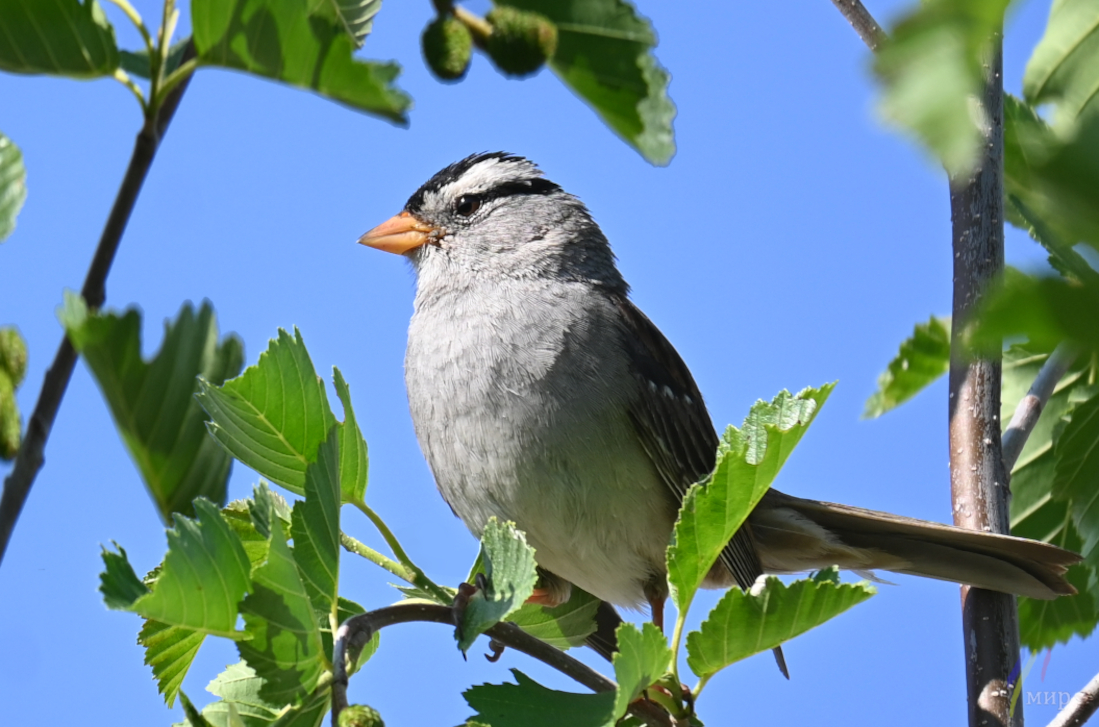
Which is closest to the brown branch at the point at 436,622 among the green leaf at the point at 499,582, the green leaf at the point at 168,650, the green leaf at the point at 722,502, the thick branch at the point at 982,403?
the green leaf at the point at 499,582

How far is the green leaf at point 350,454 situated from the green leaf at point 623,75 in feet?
3.10

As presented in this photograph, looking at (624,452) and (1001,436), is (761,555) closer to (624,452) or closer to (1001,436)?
(624,452)

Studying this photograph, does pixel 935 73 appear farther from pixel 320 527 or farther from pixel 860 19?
pixel 860 19

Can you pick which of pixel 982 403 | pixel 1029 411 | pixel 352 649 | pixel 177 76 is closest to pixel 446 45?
pixel 177 76

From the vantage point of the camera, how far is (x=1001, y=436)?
9.65ft

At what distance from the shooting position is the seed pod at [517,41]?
1.07 m

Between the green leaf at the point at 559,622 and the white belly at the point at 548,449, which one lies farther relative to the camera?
the white belly at the point at 548,449

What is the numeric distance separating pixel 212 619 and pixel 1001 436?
2.22 metres

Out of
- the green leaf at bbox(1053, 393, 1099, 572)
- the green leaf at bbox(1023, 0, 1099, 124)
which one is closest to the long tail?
the green leaf at bbox(1053, 393, 1099, 572)

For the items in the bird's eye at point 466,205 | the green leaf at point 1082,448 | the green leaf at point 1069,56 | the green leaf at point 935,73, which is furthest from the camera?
Result: the bird's eye at point 466,205

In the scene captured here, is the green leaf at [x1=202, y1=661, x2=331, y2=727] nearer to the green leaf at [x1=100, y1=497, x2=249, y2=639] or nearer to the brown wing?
the green leaf at [x1=100, y1=497, x2=249, y2=639]

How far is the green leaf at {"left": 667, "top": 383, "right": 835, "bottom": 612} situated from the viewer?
6.01 feet

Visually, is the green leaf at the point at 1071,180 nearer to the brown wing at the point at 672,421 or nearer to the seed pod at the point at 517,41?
the seed pod at the point at 517,41

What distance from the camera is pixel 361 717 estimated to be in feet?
4.43
